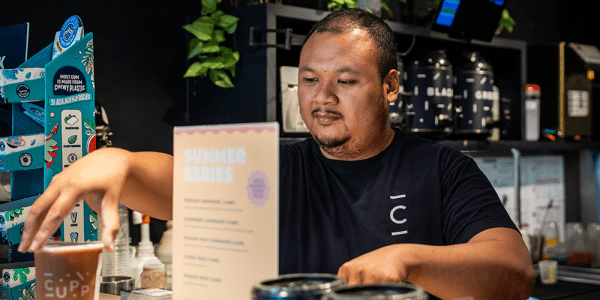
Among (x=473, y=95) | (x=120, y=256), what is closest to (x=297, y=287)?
(x=120, y=256)

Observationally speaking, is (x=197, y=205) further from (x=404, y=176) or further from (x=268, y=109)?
(x=268, y=109)

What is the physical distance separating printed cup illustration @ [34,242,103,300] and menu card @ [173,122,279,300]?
13 centimetres

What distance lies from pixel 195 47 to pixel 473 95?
149 centimetres

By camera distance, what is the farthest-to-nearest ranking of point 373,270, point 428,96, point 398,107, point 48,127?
point 428,96
point 398,107
point 48,127
point 373,270

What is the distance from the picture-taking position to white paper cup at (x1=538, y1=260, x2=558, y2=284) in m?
3.10

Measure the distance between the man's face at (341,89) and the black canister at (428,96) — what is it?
3.97 feet

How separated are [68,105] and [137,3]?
1.15m

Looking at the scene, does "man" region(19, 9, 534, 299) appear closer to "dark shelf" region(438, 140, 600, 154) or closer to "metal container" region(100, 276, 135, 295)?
"metal container" region(100, 276, 135, 295)

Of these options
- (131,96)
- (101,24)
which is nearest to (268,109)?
(131,96)

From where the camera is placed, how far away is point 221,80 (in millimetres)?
2293

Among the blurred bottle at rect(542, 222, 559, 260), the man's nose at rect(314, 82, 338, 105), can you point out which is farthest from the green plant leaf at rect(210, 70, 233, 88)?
the blurred bottle at rect(542, 222, 559, 260)

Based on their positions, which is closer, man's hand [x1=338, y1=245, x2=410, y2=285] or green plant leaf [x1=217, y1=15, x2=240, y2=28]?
man's hand [x1=338, y1=245, x2=410, y2=285]

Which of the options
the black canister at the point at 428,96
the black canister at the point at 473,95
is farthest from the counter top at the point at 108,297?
the black canister at the point at 473,95

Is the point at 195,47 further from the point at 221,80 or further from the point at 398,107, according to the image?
the point at 398,107
